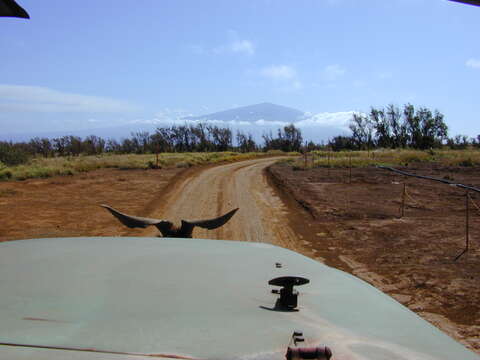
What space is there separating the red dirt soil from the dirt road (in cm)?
65

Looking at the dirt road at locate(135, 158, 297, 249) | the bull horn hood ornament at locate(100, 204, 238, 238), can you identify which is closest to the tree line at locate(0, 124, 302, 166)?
the dirt road at locate(135, 158, 297, 249)

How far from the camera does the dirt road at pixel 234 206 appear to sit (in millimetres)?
9602

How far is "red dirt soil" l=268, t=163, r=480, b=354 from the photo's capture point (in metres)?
5.70

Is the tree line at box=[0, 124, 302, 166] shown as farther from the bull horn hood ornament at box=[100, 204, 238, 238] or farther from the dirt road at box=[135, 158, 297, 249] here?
the bull horn hood ornament at box=[100, 204, 238, 238]

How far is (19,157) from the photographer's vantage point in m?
31.5

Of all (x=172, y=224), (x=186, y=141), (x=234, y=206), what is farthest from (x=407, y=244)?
(x=186, y=141)

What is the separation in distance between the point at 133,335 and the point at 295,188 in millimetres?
16920

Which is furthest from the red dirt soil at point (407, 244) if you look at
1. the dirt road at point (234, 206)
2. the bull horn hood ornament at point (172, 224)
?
the bull horn hood ornament at point (172, 224)

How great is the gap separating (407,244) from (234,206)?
19.7ft

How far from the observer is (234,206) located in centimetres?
1345

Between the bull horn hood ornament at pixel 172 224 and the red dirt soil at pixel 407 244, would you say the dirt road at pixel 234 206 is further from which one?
the bull horn hood ornament at pixel 172 224

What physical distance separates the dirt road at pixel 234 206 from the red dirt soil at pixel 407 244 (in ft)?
2.12

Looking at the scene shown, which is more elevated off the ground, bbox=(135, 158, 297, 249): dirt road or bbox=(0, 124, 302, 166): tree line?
bbox=(0, 124, 302, 166): tree line

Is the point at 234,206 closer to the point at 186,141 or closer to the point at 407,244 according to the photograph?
the point at 407,244
